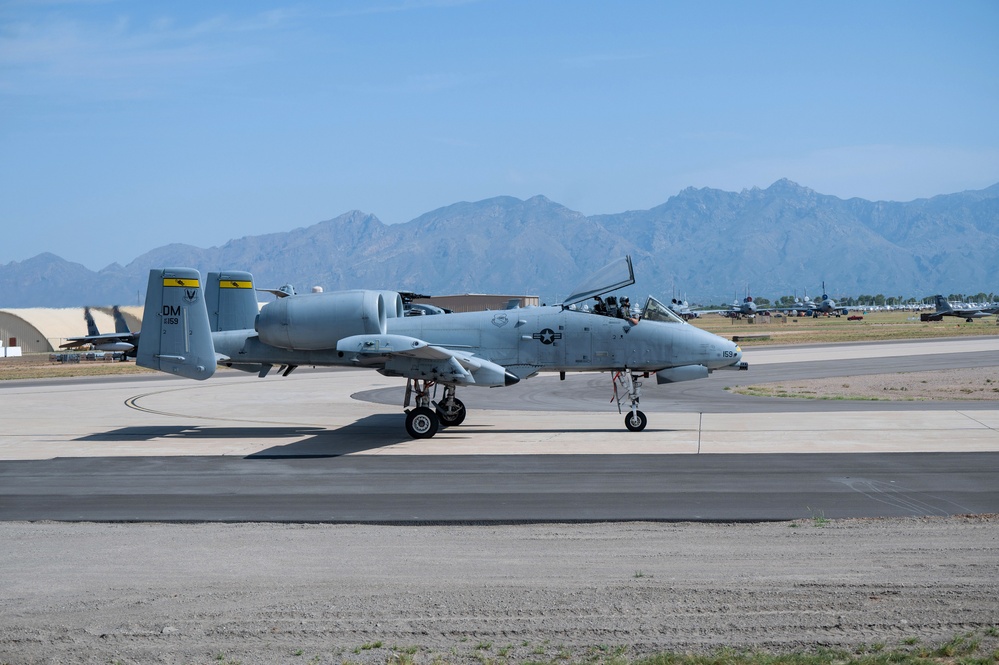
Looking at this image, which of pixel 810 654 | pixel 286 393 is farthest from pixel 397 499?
pixel 286 393

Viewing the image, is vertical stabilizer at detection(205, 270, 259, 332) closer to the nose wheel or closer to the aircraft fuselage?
the aircraft fuselage

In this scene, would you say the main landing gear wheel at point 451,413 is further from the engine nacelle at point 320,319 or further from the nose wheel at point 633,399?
the nose wheel at point 633,399

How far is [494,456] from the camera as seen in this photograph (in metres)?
16.5

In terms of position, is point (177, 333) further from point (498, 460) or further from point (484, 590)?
point (484, 590)

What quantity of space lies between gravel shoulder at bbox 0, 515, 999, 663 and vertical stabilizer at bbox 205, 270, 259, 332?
36.0 feet

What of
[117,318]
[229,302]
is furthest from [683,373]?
[117,318]

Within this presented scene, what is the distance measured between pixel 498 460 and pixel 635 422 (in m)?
4.80

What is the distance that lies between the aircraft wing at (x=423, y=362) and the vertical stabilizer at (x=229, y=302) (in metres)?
3.71

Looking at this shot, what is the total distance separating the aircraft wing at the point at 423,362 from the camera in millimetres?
18297

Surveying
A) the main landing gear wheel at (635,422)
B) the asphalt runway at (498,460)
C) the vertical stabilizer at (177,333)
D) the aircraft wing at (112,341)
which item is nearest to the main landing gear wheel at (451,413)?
the asphalt runway at (498,460)

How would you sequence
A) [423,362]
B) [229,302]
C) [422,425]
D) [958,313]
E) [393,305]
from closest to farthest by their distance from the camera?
[423,362]
[422,425]
[393,305]
[229,302]
[958,313]

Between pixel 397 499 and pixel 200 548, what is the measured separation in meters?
3.29

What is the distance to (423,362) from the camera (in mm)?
19156

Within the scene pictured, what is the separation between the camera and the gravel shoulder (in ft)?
22.1
